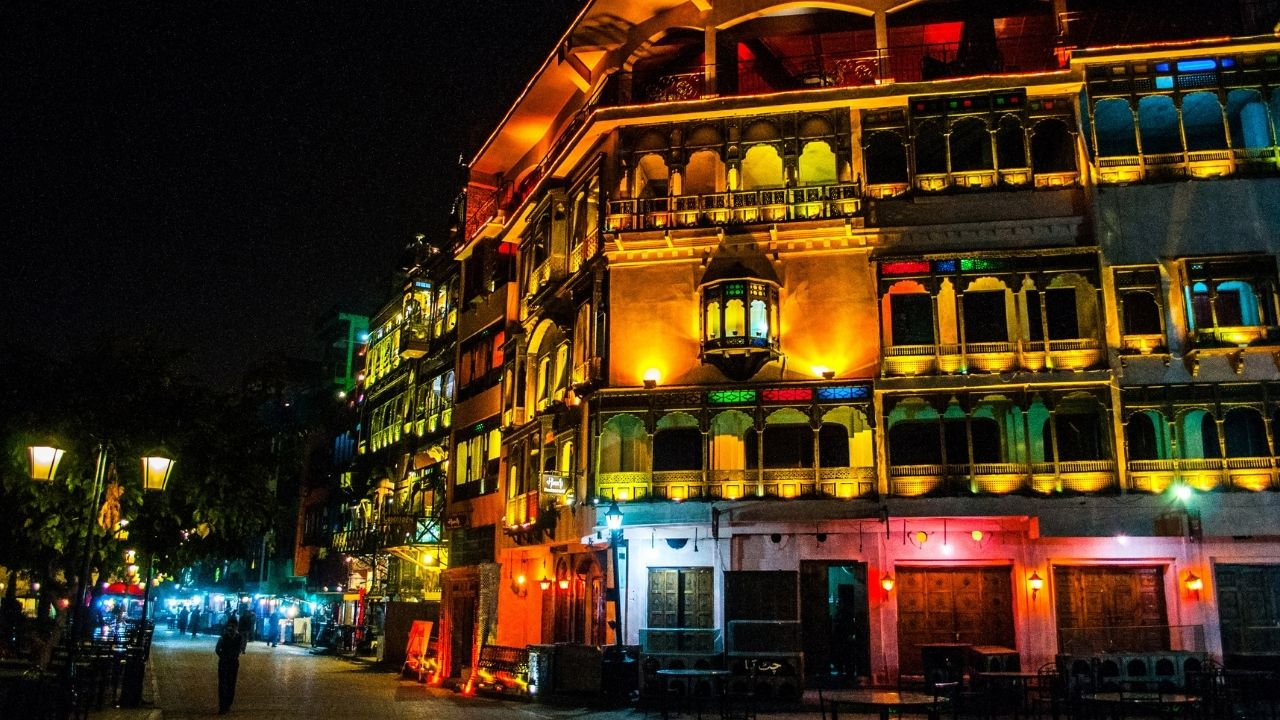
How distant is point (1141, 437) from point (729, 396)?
10.5 metres

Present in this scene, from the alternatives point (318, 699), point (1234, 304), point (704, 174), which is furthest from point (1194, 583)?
point (318, 699)

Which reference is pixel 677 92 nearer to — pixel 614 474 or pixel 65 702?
pixel 614 474

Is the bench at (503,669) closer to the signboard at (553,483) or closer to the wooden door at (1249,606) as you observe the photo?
the signboard at (553,483)

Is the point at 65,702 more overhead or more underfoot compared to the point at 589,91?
more underfoot

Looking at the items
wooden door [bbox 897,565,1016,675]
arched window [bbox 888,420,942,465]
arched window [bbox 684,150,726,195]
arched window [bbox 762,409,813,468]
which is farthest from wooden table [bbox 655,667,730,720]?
arched window [bbox 684,150,726,195]

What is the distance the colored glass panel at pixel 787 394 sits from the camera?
26203mm

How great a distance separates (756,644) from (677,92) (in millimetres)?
16309

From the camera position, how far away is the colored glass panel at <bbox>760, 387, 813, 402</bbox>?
26203 millimetres

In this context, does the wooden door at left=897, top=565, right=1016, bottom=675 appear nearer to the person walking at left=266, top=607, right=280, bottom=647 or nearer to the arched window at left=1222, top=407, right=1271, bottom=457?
the arched window at left=1222, top=407, right=1271, bottom=457

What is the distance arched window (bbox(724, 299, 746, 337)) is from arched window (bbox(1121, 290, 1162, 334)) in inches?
385

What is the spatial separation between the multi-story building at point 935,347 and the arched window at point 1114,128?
73 millimetres

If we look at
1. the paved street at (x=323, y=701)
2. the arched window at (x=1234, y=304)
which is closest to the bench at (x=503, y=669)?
the paved street at (x=323, y=701)

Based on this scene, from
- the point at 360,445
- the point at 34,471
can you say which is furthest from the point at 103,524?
the point at 360,445

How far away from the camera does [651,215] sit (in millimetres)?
28562
